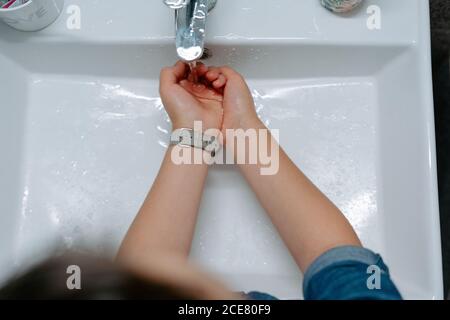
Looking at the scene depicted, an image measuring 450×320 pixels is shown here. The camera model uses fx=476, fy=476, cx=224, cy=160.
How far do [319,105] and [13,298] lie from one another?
50cm

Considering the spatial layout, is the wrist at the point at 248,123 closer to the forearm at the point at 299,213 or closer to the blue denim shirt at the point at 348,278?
the forearm at the point at 299,213

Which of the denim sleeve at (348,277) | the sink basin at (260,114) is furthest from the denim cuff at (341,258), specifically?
the sink basin at (260,114)

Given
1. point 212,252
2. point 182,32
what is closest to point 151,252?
point 212,252

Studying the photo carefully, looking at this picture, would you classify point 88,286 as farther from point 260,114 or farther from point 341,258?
point 260,114

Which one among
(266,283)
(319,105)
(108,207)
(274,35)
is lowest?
(266,283)

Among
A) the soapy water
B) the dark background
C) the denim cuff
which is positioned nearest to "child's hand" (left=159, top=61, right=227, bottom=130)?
the soapy water

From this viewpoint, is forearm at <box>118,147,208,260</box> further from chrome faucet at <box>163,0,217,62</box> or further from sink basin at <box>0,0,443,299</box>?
chrome faucet at <box>163,0,217,62</box>

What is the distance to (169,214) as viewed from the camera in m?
0.63

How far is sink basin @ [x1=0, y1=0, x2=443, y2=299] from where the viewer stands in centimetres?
65

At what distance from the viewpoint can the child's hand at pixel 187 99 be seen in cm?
67

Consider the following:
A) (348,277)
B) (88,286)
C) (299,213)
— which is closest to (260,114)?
(299,213)

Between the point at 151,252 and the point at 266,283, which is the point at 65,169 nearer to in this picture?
the point at 151,252

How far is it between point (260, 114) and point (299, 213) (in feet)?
0.61
